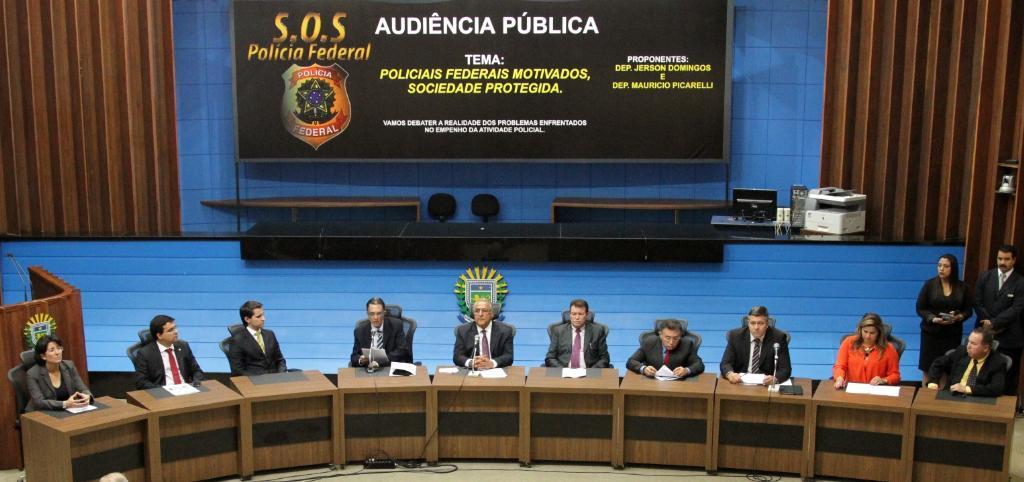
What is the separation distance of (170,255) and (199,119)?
273 centimetres

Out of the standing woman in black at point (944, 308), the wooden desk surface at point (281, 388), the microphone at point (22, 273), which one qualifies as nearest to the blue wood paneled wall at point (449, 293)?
the microphone at point (22, 273)

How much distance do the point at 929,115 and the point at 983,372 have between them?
3.21 m

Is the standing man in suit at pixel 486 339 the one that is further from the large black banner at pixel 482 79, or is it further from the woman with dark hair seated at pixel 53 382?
the large black banner at pixel 482 79

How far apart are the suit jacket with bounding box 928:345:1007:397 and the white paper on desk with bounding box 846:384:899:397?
0.41 meters

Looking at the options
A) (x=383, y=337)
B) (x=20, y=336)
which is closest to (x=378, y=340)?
(x=383, y=337)

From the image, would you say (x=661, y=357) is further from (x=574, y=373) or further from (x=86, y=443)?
(x=86, y=443)

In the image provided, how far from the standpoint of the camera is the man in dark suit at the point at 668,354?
290 inches

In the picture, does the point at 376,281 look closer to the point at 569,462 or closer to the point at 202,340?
the point at 202,340

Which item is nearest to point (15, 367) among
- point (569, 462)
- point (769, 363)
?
point (569, 462)

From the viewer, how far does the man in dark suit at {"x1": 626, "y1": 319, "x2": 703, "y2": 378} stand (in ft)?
24.2

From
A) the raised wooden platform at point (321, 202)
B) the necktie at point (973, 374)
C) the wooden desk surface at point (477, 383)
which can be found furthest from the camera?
the raised wooden platform at point (321, 202)

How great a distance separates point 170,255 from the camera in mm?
9125

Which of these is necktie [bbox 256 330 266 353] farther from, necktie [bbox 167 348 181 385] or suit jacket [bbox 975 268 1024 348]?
suit jacket [bbox 975 268 1024 348]

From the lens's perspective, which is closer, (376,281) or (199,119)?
(376,281)
